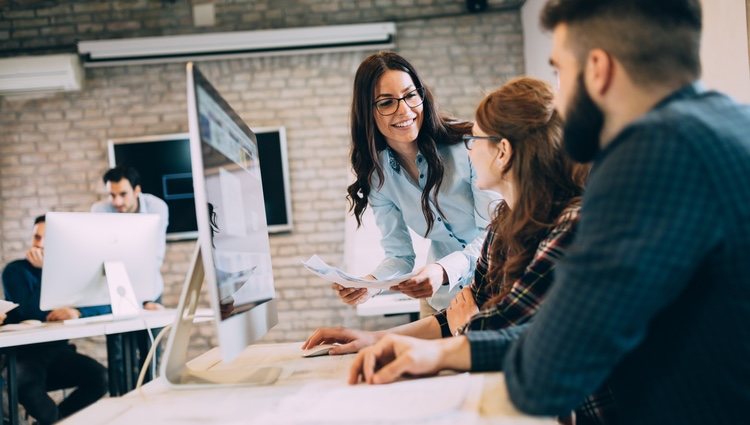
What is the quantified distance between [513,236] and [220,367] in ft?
2.24

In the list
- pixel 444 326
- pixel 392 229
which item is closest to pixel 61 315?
pixel 392 229

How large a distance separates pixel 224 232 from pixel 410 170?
3.88ft

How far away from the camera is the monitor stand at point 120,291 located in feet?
8.78

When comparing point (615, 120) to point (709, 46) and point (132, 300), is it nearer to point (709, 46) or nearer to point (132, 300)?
point (709, 46)

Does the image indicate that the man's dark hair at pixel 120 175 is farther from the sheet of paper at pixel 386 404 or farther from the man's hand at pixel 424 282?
the sheet of paper at pixel 386 404

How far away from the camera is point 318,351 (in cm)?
148

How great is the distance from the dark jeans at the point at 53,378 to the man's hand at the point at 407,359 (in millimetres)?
2644

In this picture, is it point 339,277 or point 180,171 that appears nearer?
point 339,277

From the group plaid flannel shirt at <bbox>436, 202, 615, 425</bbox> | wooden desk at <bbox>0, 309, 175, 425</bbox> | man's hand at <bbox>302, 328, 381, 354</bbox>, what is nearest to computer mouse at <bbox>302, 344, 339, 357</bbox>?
man's hand at <bbox>302, 328, 381, 354</bbox>

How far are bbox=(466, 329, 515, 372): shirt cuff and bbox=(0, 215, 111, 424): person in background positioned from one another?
8.44 feet

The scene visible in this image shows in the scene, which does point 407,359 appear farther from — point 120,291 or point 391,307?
point 391,307

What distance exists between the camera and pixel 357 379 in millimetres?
1048

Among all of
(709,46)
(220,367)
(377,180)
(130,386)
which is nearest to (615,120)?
(220,367)

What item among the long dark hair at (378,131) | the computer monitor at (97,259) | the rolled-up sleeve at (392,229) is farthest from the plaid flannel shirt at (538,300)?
the computer monitor at (97,259)
